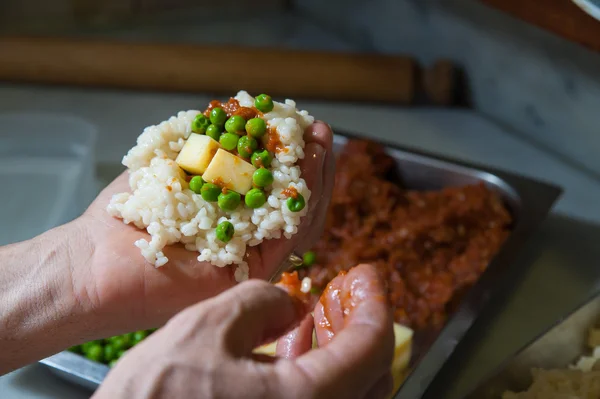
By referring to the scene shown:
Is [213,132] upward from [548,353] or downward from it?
upward

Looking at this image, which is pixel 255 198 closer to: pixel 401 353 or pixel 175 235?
pixel 175 235

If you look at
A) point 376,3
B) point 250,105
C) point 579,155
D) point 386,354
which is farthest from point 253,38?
point 386,354

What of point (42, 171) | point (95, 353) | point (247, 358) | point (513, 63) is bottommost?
point (42, 171)

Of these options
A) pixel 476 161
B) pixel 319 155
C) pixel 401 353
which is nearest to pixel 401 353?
pixel 401 353

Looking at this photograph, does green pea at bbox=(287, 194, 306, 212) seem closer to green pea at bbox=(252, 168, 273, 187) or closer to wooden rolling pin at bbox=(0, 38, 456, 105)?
green pea at bbox=(252, 168, 273, 187)

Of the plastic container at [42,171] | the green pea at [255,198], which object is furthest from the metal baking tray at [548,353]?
the plastic container at [42,171]

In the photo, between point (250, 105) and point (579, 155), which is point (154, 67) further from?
point (579, 155)

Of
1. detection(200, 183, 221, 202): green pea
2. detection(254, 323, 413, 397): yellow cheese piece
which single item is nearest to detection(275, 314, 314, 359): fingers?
detection(200, 183, 221, 202): green pea
